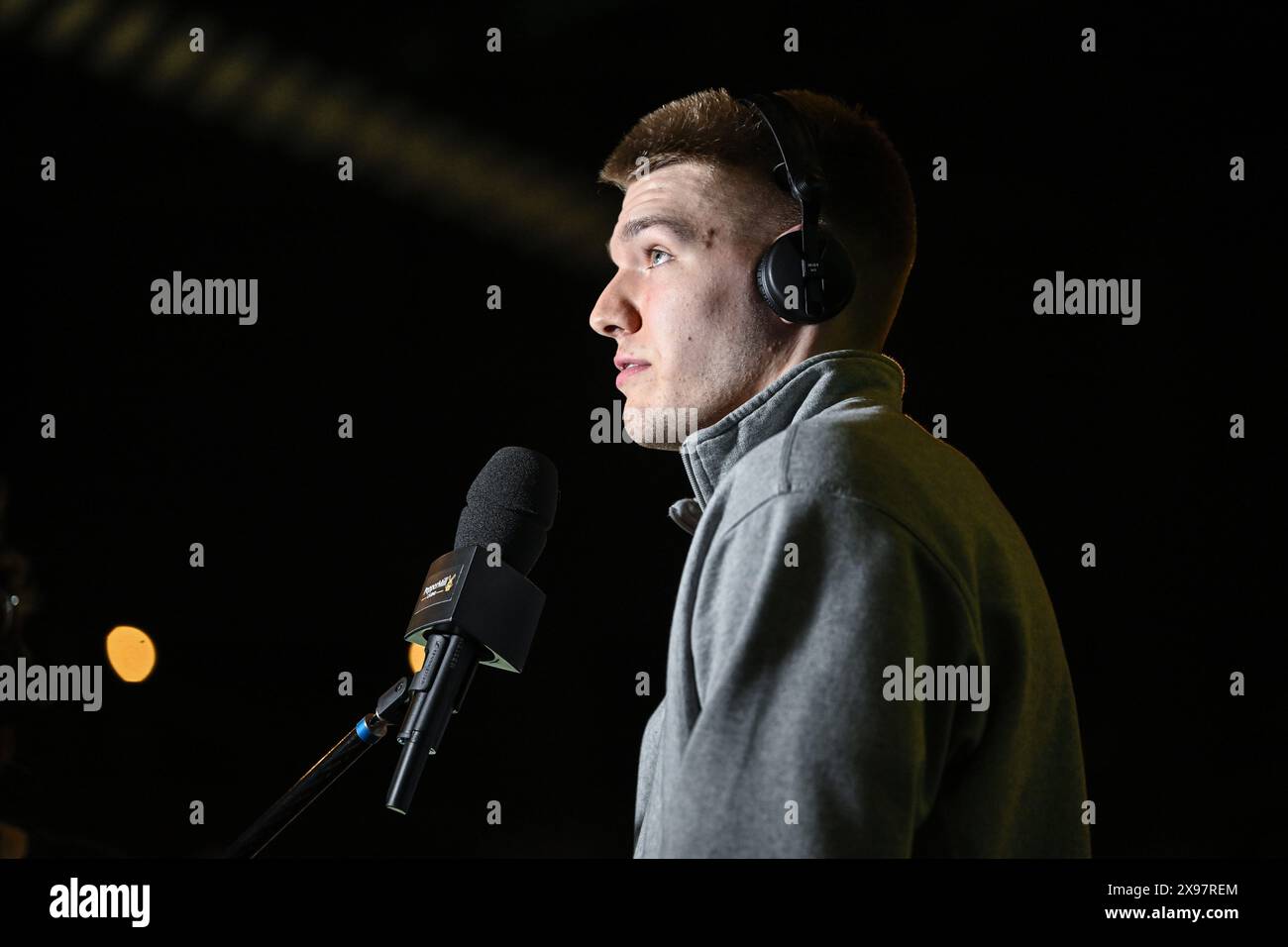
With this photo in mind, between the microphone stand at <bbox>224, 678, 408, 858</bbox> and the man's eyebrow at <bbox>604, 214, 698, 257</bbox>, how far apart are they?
54 centimetres

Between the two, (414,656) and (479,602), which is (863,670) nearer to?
(479,602)

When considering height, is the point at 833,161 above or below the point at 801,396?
above

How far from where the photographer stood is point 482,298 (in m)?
2.36

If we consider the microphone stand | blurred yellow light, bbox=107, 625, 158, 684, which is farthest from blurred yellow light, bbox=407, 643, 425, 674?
the microphone stand

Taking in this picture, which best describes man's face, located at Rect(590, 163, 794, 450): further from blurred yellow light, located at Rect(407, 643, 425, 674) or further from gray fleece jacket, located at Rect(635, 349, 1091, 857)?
blurred yellow light, located at Rect(407, 643, 425, 674)

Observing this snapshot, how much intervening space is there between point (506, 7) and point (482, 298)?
22.9 inches

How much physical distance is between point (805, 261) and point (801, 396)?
0.14 m

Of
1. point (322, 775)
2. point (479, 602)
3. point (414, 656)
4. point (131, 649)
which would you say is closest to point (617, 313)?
point (479, 602)

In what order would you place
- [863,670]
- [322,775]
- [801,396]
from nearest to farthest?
[863,670] → [322,775] → [801,396]

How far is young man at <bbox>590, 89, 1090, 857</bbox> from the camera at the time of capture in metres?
0.68

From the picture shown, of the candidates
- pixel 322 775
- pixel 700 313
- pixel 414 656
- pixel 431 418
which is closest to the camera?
pixel 322 775

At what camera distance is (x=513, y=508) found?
1.06 meters

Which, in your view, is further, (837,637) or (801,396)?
(801,396)

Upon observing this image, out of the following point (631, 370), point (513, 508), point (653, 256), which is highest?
point (653, 256)
